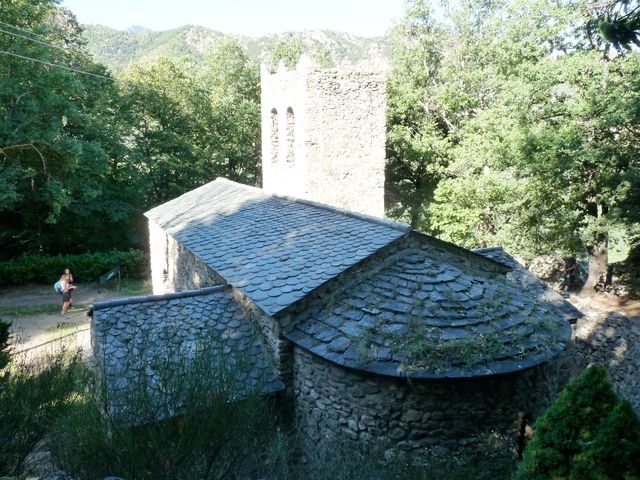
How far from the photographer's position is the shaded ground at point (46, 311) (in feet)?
42.0

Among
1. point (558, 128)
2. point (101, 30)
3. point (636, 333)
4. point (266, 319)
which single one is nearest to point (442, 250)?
point (266, 319)

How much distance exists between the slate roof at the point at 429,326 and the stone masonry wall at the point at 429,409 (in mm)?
256

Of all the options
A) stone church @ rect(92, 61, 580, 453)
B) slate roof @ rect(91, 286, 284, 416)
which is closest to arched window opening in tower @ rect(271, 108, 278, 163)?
stone church @ rect(92, 61, 580, 453)

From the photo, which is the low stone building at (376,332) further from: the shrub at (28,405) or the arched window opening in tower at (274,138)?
the arched window opening in tower at (274,138)

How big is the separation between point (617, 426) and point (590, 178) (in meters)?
12.6

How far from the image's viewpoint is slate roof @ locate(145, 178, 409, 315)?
282 inches

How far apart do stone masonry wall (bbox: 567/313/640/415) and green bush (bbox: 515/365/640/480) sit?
7.01 meters

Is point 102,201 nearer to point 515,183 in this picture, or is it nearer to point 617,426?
point 515,183

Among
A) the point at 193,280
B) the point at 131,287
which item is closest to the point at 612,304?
the point at 193,280

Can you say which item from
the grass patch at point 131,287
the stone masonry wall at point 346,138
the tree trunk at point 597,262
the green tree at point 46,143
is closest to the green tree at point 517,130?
the tree trunk at point 597,262

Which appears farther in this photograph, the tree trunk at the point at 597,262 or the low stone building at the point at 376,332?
the tree trunk at the point at 597,262

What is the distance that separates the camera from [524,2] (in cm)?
1616

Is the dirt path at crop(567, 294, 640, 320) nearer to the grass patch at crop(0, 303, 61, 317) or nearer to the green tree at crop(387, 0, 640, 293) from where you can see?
the green tree at crop(387, 0, 640, 293)

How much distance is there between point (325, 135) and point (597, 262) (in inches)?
→ 366
